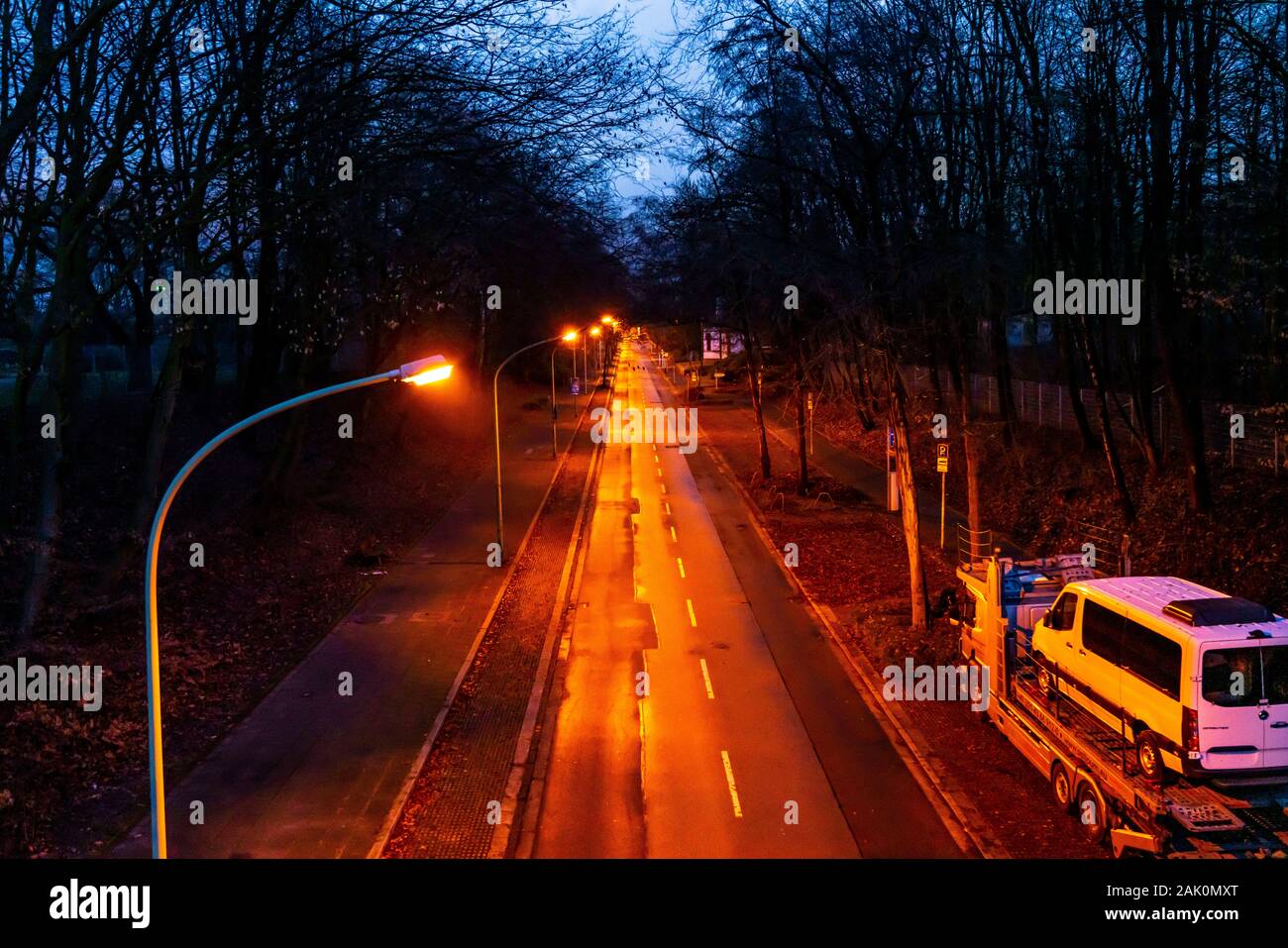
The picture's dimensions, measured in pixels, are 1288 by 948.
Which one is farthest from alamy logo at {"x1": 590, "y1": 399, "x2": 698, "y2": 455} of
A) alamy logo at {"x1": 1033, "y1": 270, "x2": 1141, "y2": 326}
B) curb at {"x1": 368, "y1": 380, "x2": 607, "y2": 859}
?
alamy logo at {"x1": 1033, "y1": 270, "x2": 1141, "y2": 326}

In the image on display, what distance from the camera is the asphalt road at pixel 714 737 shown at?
1100 centimetres

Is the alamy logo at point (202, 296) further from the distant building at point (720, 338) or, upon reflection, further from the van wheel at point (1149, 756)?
the distant building at point (720, 338)

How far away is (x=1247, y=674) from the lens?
9453 millimetres

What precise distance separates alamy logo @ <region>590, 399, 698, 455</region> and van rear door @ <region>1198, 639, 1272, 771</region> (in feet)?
131

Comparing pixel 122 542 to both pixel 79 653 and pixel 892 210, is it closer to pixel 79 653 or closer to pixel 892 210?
pixel 79 653

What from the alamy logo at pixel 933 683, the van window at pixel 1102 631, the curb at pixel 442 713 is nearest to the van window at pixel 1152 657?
the van window at pixel 1102 631

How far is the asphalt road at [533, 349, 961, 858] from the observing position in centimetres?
1100

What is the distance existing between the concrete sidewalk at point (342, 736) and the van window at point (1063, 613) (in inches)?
347

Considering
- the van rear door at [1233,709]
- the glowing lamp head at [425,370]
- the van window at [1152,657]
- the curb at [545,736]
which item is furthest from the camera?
the curb at [545,736]

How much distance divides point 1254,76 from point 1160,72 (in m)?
1.79

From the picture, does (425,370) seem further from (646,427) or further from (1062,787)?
(646,427)

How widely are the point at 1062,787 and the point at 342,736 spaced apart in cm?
965

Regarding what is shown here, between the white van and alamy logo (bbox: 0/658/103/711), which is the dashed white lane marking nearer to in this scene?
the white van

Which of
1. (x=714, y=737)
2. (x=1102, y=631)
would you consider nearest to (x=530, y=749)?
(x=714, y=737)
